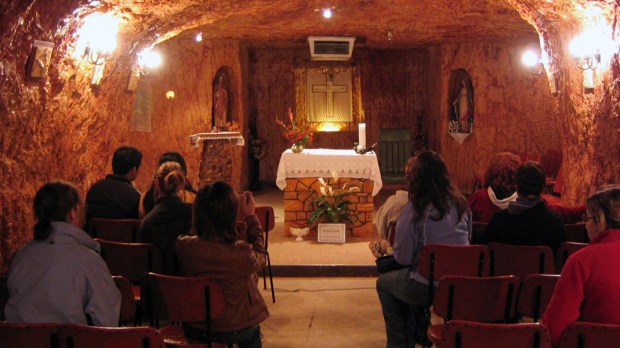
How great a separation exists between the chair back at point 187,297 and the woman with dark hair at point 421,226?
1.11 m

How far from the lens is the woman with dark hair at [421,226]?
3756 mm

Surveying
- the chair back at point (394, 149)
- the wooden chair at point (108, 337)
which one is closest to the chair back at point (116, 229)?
the wooden chair at point (108, 337)

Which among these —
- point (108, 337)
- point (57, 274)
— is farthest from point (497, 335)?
point (57, 274)

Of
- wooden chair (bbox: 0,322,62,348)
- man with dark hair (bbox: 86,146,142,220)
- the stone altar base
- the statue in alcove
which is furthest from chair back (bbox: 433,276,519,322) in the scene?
the statue in alcove

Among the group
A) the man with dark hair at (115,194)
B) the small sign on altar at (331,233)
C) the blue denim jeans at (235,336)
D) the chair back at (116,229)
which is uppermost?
the man with dark hair at (115,194)

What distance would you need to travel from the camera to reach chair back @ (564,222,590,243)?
15.1 ft

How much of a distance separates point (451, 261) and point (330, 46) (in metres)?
7.94

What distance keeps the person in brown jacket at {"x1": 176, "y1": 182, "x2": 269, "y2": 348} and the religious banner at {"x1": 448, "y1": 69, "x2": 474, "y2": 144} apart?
906cm

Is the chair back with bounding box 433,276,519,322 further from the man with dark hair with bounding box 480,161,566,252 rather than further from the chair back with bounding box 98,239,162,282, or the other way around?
the chair back with bounding box 98,239,162,282

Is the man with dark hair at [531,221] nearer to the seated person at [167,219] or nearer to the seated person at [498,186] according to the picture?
the seated person at [498,186]

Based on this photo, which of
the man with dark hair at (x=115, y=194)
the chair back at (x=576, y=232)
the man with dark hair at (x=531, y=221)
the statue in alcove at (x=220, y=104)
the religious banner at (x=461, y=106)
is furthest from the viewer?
the religious banner at (x=461, y=106)

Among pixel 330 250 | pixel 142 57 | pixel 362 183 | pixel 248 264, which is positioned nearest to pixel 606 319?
pixel 248 264

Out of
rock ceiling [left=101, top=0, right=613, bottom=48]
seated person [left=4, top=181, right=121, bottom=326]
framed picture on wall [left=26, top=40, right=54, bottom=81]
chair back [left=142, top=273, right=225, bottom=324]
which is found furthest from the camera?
rock ceiling [left=101, top=0, right=613, bottom=48]

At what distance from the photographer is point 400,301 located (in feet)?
13.1
